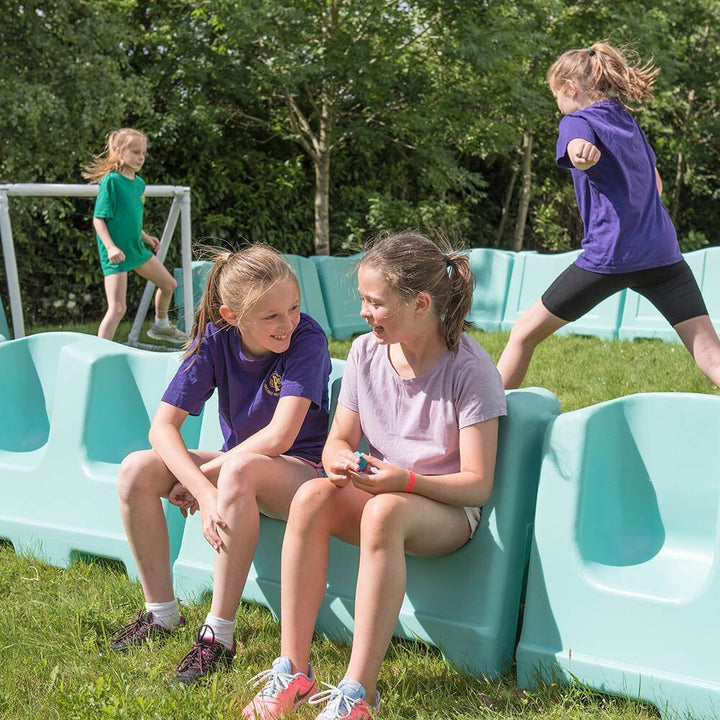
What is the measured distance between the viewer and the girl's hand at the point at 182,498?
2.78 meters

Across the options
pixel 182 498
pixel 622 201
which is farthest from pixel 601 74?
pixel 182 498

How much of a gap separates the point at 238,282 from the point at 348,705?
4.02 ft

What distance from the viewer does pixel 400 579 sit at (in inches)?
89.4

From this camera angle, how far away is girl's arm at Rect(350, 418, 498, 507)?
233 centimetres

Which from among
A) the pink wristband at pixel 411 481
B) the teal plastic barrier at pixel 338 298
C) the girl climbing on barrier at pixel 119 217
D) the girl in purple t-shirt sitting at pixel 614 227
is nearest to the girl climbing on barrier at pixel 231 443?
the pink wristband at pixel 411 481

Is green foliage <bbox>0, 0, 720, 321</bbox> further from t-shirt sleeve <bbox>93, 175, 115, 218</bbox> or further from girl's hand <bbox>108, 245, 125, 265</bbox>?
girl's hand <bbox>108, 245, 125, 265</bbox>

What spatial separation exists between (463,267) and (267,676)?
118cm

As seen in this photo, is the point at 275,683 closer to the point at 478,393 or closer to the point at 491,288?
the point at 478,393

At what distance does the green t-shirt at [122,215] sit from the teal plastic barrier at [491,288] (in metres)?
3.37

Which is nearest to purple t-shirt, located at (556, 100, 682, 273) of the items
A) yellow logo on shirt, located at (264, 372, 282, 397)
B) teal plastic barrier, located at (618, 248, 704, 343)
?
yellow logo on shirt, located at (264, 372, 282, 397)

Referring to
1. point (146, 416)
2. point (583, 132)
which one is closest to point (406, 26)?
point (583, 132)

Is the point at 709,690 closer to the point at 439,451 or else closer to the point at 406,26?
the point at 439,451

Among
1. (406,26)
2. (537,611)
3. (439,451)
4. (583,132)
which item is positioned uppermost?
(406,26)

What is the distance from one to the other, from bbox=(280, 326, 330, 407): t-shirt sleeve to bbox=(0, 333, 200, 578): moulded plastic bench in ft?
2.02
